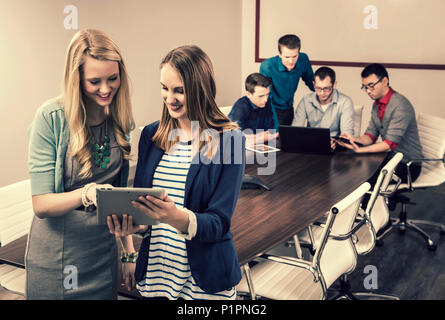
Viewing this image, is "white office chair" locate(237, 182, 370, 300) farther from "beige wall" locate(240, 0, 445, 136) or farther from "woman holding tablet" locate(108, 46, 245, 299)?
"beige wall" locate(240, 0, 445, 136)

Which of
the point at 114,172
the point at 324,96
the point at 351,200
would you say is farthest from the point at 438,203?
the point at 114,172

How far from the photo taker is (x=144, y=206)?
1415 mm

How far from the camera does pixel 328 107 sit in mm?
4281

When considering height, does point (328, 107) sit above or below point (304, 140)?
above

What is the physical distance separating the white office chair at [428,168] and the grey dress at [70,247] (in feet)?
9.77

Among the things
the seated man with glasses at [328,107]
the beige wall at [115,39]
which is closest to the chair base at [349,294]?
the seated man with glasses at [328,107]

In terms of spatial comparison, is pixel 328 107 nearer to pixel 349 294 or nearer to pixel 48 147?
pixel 349 294

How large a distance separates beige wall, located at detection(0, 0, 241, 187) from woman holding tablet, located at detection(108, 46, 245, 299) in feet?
10.6

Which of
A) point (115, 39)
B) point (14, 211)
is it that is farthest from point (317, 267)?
point (115, 39)

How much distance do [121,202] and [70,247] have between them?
11.1 inches

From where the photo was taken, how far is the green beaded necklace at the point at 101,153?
1594 mm

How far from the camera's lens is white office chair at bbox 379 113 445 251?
4.05 metres

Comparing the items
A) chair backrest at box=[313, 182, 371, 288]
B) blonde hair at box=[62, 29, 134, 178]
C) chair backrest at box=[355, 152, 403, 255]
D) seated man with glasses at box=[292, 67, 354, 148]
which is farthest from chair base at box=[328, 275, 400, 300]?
blonde hair at box=[62, 29, 134, 178]
